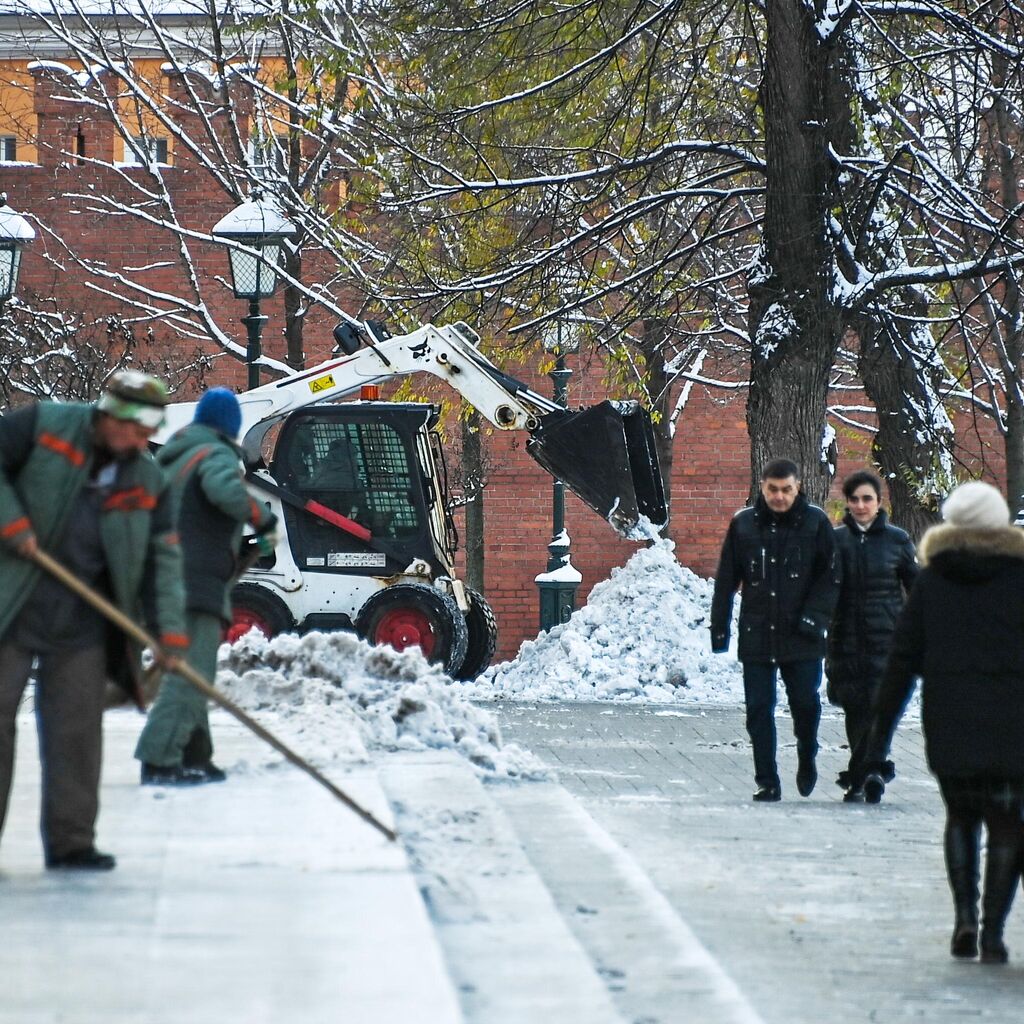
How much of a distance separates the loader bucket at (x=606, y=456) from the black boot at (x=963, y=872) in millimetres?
9948

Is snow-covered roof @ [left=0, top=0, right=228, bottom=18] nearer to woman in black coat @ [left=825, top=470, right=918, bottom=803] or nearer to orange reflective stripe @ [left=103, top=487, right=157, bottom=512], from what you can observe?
woman in black coat @ [left=825, top=470, right=918, bottom=803]

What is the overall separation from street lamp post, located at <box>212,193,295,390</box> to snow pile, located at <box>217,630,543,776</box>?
5.71m

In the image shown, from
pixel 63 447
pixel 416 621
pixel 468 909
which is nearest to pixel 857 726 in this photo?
pixel 468 909

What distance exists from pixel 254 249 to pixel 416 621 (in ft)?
11.8

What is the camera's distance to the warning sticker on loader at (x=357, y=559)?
16422 mm

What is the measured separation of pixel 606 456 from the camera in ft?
52.8

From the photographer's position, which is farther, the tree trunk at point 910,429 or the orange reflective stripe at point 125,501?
the tree trunk at point 910,429

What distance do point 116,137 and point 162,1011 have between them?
23.8 metres

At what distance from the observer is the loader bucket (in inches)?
631

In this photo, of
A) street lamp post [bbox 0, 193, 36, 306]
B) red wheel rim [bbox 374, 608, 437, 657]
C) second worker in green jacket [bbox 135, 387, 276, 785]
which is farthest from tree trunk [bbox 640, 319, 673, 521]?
second worker in green jacket [bbox 135, 387, 276, 785]

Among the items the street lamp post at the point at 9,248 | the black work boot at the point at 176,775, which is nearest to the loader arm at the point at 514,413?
the street lamp post at the point at 9,248

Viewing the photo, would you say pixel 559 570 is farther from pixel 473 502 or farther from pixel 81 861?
pixel 81 861

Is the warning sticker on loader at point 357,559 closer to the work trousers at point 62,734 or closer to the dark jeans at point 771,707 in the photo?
the dark jeans at point 771,707

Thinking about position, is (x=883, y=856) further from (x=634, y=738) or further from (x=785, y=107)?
(x=785, y=107)
